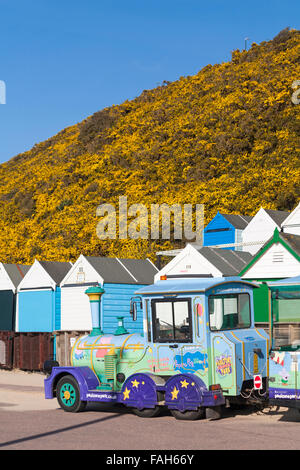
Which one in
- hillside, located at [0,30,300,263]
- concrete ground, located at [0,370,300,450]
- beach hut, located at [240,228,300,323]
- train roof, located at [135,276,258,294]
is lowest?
concrete ground, located at [0,370,300,450]

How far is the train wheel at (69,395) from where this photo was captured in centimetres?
1383

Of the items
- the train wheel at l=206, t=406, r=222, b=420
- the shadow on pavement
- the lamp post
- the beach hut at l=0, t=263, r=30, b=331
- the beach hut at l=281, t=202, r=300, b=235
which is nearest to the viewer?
the shadow on pavement

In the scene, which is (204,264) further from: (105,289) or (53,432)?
(53,432)

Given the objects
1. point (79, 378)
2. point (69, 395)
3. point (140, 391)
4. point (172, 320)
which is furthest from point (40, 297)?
point (172, 320)

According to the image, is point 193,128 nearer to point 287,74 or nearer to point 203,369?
point 287,74

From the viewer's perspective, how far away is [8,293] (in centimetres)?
3212

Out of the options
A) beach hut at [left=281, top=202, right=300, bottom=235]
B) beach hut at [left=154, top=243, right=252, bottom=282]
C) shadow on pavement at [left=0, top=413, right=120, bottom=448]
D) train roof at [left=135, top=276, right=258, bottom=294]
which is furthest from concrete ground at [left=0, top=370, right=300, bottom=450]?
beach hut at [left=281, top=202, right=300, bottom=235]

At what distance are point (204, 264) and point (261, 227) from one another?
904 cm

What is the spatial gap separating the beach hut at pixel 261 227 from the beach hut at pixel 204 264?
6.52m

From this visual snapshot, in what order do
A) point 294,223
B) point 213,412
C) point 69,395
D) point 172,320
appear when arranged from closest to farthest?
point 213,412 → point 172,320 → point 69,395 → point 294,223

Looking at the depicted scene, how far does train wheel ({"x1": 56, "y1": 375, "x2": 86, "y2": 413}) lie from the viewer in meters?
13.8

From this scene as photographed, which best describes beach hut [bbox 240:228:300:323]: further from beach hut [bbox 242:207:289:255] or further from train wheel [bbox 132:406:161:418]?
train wheel [bbox 132:406:161:418]

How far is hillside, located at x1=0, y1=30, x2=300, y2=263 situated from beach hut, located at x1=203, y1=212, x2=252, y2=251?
819cm

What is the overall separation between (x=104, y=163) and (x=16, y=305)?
38498 mm
